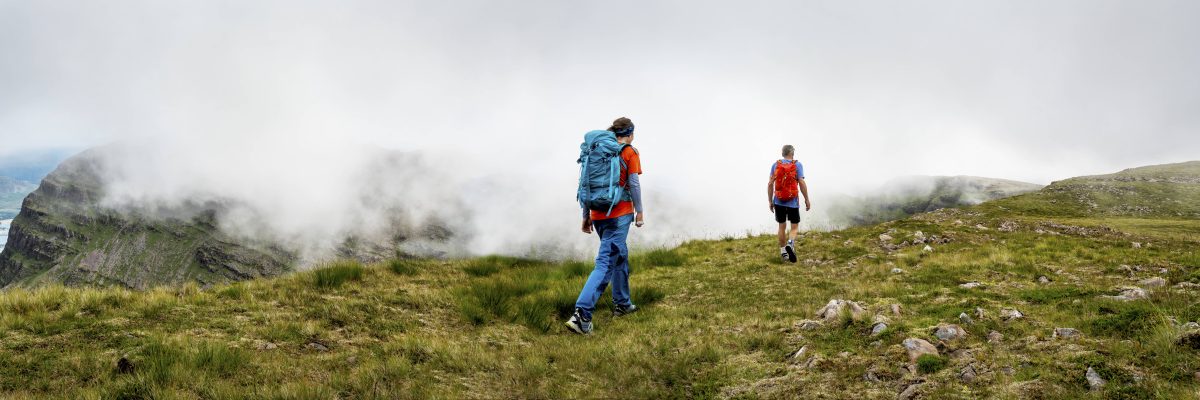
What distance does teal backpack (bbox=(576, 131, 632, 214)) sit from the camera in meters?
8.39

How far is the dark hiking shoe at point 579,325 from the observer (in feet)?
26.3

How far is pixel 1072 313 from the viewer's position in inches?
248

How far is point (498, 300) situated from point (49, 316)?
5664 millimetres

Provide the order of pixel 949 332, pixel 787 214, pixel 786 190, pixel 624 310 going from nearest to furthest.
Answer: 1. pixel 949 332
2. pixel 624 310
3. pixel 786 190
4. pixel 787 214

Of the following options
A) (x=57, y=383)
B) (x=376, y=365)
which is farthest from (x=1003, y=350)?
(x=57, y=383)

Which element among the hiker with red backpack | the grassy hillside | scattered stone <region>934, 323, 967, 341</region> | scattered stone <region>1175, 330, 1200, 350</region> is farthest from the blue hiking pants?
the hiker with red backpack

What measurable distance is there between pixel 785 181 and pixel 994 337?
918 centimetres

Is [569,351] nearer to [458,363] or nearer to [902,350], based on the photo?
[458,363]

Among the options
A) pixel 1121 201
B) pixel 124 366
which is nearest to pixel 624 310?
pixel 124 366

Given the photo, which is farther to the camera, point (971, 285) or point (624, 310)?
point (624, 310)

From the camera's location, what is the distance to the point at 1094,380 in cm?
430

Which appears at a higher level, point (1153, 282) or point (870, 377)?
point (1153, 282)

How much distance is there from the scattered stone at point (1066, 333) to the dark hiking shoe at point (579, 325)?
5530 millimetres

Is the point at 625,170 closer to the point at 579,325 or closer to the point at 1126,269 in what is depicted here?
the point at 579,325
